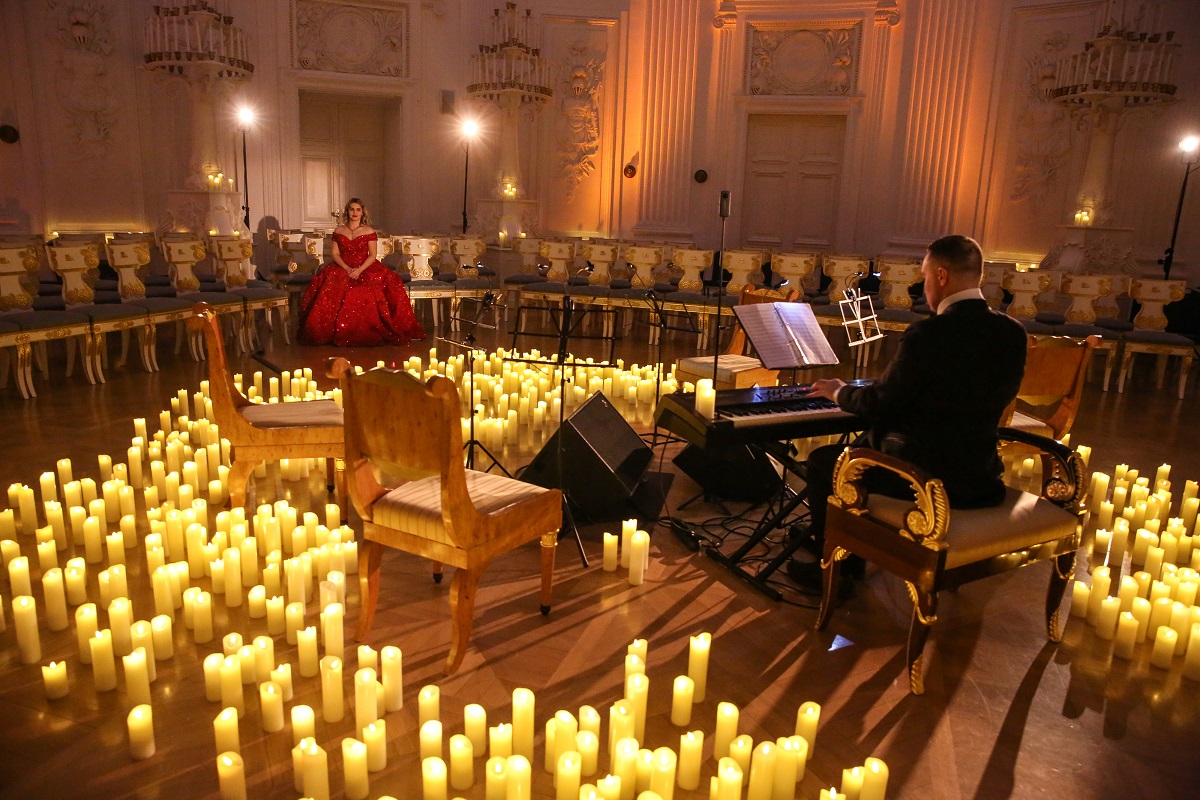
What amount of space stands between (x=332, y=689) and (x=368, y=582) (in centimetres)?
53

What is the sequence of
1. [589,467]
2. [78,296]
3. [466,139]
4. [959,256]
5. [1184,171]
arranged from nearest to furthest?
[959,256] < [589,467] < [78,296] < [1184,171] < [466,139]

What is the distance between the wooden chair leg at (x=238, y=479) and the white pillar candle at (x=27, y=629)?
1235 millimetres

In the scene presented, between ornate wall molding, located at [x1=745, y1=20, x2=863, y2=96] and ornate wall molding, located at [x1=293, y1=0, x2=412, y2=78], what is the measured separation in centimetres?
497

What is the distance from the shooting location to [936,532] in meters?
2.87

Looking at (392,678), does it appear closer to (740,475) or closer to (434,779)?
(434,779)

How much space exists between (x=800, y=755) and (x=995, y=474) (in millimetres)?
1458

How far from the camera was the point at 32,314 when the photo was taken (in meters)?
6.53

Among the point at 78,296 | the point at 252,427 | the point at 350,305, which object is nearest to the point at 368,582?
the point at 252,427

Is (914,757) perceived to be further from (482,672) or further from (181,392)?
(181,392)

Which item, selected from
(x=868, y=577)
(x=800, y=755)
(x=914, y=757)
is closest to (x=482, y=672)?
(x=800, y=755)

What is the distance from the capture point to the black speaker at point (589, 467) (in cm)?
424

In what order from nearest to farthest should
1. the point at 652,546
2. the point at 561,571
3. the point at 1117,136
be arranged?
the point at 561,571 < the point at 652,546 < the point at 1117,136

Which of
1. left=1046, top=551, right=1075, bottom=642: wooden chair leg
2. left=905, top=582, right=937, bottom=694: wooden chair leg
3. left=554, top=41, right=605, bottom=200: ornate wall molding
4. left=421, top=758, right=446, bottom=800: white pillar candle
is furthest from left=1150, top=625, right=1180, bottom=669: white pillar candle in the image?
left=554, top=41, right=605, bottom=200: ornate wall molding

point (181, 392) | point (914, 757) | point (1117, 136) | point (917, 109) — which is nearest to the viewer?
point (914, 757)
